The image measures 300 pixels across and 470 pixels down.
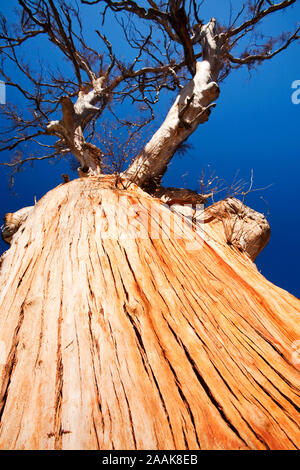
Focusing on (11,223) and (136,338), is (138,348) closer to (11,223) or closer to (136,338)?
(136,338)

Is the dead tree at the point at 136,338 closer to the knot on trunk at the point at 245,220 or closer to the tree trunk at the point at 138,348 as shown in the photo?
the tree trunk at the point at 138,348

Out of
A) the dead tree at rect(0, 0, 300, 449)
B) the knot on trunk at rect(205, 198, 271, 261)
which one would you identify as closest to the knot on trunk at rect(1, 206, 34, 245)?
the dead tree at rect(0, 0, 300, 449)

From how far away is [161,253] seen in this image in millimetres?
1490

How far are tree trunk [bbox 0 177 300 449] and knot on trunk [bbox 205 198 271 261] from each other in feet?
3.84

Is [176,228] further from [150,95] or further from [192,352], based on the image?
[150,95]

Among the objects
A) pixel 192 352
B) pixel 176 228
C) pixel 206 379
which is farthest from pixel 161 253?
pixel 206 379

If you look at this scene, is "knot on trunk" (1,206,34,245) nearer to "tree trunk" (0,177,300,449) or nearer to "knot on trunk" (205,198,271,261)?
"tree trunk" (0,177,300,449)

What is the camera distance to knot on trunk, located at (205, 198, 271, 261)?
2.69 meters

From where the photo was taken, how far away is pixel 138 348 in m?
0.87

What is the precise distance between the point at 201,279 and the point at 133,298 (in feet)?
1.72

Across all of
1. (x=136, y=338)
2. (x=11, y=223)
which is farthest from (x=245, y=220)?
(x=11, y=223)

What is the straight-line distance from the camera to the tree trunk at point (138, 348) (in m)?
0.65

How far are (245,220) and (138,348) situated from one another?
2.50 metres

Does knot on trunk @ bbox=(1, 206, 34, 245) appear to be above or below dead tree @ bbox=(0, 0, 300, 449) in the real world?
above
